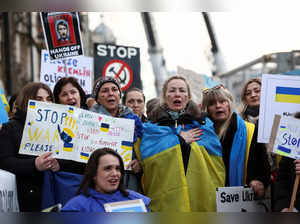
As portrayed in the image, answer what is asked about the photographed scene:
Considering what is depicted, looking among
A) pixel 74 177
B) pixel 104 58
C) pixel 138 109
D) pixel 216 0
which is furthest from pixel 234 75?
pixel 216 0

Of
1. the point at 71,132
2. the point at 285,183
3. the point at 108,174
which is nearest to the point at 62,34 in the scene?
the point at 71,132

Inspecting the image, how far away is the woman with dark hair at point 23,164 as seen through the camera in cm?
272

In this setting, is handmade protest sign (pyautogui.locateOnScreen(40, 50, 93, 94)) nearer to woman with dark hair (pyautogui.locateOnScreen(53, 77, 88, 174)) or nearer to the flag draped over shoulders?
woman with dark hair (pyautogui.locateOnScreen(53, 77, 88, 174))

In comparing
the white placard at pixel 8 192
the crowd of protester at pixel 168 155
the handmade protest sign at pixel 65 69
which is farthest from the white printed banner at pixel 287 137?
the handmade protest sign at pixel 65 69

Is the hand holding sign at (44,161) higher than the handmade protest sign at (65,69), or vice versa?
the handmade protest sign at (65,69)

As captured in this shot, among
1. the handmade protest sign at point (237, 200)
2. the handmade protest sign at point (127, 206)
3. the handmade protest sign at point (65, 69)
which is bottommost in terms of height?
the handmade protest sign at point (237, 200)

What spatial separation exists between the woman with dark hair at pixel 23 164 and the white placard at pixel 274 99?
142cm

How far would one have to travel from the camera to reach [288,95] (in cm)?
256

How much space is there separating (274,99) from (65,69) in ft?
9.15

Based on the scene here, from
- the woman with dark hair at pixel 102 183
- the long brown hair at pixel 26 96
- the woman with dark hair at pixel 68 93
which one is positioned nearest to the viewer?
the woman with dark hair at pixel 102 183

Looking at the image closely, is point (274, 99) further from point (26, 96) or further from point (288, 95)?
point (26, 96)

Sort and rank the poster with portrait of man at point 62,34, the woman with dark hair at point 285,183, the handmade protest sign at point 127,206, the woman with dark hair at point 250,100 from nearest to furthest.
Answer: the handmade protest sign at point 127,206
the woman with dark hair at point 285,183
the woman with dark hair at point 250,100
the poster with portrait of man at point 62,34

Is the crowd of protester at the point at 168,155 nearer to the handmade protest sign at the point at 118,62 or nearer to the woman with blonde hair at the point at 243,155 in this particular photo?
the woman with blonde hair at the point at 243,155

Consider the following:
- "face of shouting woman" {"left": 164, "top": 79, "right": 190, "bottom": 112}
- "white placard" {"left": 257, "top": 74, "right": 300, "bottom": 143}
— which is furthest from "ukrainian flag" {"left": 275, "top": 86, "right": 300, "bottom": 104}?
"face of shouting woman" {"left": 164, "top": 79, "right": 190, "bottom": 112}
